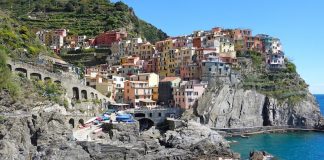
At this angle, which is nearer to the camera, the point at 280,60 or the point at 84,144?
the point at 84,144

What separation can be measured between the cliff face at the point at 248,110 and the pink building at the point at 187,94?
110 cm

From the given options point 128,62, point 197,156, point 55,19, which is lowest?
point 197,156

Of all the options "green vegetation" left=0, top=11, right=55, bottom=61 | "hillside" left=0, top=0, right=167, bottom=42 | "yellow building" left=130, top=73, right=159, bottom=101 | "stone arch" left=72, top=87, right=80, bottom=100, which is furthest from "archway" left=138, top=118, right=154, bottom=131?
"hillside" left=0, top=0, right=167, bottom=42

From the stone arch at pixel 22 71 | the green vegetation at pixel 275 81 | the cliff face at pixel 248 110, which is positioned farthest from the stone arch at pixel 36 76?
the green vegetation at pixel 275 81

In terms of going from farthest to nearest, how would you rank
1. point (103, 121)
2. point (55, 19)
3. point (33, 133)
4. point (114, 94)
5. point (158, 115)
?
1. point (55, 19)
2. point (114, 94)
3. point (158, 115)
4. point (103, 121)
5. point (33, 133)

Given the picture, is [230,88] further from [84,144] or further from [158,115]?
[84,144]

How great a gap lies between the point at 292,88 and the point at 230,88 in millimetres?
13725

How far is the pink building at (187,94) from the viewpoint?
7450 centimetres

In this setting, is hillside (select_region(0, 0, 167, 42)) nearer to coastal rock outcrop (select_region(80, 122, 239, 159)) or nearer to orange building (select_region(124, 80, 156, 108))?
orange building (select_region(124, 80, 156, 108))

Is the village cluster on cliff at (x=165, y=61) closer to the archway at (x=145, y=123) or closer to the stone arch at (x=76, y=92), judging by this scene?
the archway at (x=145, y=123)

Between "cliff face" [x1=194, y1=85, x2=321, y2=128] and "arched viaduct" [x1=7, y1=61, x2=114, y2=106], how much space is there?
15629 millimetres

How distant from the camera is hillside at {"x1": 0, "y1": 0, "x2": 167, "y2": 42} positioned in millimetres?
106312

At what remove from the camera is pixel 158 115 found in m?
71.1

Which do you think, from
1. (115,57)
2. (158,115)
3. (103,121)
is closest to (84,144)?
(103,121)
